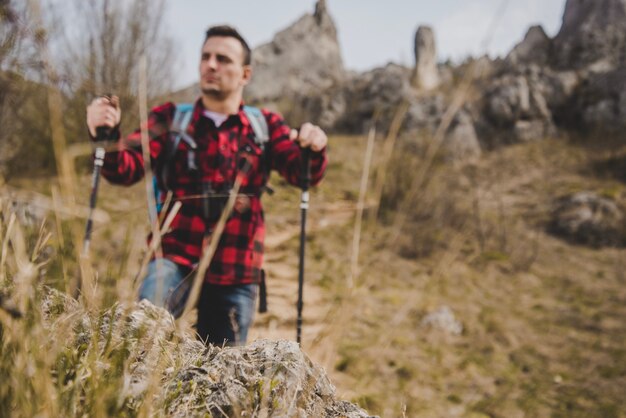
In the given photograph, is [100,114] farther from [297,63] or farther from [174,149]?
[297,63]

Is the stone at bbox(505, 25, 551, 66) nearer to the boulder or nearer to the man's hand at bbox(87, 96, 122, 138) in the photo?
the boulder

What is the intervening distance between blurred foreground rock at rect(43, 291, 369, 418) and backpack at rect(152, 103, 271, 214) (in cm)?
126

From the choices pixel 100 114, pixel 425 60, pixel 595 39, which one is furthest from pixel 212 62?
pixel 425 60

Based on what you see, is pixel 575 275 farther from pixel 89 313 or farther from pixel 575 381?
pixel 89 313

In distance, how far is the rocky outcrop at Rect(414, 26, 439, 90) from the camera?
27.1m

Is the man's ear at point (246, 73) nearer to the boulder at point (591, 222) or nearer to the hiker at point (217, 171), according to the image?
the hiker at point (217, 171)

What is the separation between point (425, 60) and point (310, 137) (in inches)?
1137

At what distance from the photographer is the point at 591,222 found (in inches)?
373

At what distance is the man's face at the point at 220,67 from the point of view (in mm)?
2410

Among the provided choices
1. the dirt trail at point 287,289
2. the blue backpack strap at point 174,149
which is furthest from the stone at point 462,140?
the blue backpack strap at point 174,149

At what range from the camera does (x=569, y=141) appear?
54.9 feet

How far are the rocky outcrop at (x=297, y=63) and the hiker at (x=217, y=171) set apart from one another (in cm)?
2552

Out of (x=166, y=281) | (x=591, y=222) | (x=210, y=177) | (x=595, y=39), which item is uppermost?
(x=595, y=39)

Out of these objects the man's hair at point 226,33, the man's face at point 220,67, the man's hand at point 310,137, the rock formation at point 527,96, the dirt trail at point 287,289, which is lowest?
the dirt trail at point 287,289
